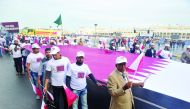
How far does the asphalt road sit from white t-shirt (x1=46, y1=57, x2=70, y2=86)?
75.6 inches

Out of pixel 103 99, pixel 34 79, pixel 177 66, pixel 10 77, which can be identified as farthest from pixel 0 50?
pixel 177 66

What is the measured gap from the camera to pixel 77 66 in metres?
6.38

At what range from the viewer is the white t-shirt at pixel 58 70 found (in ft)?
21.2

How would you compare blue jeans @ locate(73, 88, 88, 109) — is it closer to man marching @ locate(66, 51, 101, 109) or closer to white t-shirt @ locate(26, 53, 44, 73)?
man marching @ locate(66, 51, 101, 109)

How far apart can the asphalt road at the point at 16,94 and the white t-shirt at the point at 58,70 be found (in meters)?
1.92

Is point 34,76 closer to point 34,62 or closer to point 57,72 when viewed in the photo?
point 34,62

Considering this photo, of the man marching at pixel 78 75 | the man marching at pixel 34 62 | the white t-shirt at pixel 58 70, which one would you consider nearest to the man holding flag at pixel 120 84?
the man marching at pixel 78 75

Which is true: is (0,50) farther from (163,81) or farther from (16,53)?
(163,81)

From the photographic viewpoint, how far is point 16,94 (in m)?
9.75

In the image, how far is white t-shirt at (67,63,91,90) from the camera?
6344 millimetres

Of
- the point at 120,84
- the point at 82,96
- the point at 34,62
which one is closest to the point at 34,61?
the point at 34,62

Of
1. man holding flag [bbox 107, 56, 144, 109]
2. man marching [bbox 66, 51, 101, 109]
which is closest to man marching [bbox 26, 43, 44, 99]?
man marching [bbox 66, 51, 101, 109]

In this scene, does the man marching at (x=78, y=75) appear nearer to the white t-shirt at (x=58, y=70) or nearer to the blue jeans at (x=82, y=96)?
the blue jeans at (x=82, y=96)

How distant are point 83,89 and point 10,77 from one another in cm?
800
